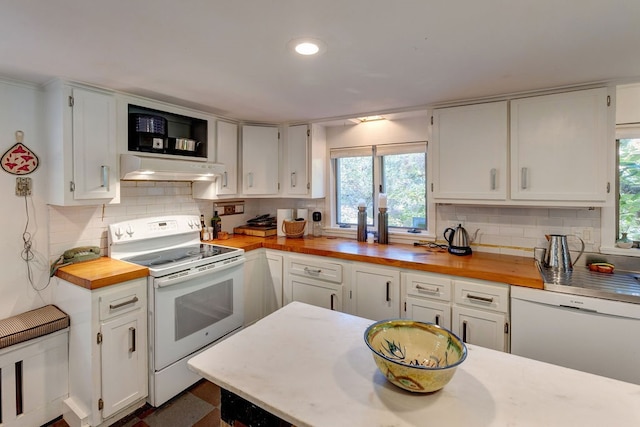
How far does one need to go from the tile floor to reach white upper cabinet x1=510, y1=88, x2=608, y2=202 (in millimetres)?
2535

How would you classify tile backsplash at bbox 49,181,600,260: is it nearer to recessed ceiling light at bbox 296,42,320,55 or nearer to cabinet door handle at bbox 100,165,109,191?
cabinet door handle at bbox 100,165,109,191

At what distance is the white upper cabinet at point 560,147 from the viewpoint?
203 cm

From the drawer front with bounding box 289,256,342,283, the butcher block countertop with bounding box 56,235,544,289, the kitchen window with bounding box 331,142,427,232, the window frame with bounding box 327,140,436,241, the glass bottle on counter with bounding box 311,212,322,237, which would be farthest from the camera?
the glass bottle on counter with bounding box 311,212,322,237

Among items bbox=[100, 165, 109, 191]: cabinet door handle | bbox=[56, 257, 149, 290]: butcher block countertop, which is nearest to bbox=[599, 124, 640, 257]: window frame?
bbox=[56, 257, 149, 290]: butcher block countertop

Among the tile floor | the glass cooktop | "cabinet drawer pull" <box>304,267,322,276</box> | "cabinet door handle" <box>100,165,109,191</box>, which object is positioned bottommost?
the tile floor

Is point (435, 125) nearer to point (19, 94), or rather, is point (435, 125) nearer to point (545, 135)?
point (545, 135)

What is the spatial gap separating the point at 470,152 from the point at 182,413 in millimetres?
2709

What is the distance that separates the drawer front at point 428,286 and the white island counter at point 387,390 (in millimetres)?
1058

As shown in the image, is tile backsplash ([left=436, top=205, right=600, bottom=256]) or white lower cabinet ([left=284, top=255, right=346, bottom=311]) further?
white lower cabinet ([left=284, top=255, right=346, bottom=311])

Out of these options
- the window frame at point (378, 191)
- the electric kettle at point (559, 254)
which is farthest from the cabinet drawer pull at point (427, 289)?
the electric kettle at point (559, 254)

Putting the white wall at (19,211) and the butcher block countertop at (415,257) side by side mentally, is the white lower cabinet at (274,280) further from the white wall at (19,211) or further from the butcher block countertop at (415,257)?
the white wall at (19,211)

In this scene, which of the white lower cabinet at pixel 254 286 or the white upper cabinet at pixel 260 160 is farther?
the white upper cabinet at pixel 260 160

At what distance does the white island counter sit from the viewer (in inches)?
31.3

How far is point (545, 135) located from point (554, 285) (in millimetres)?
1021
